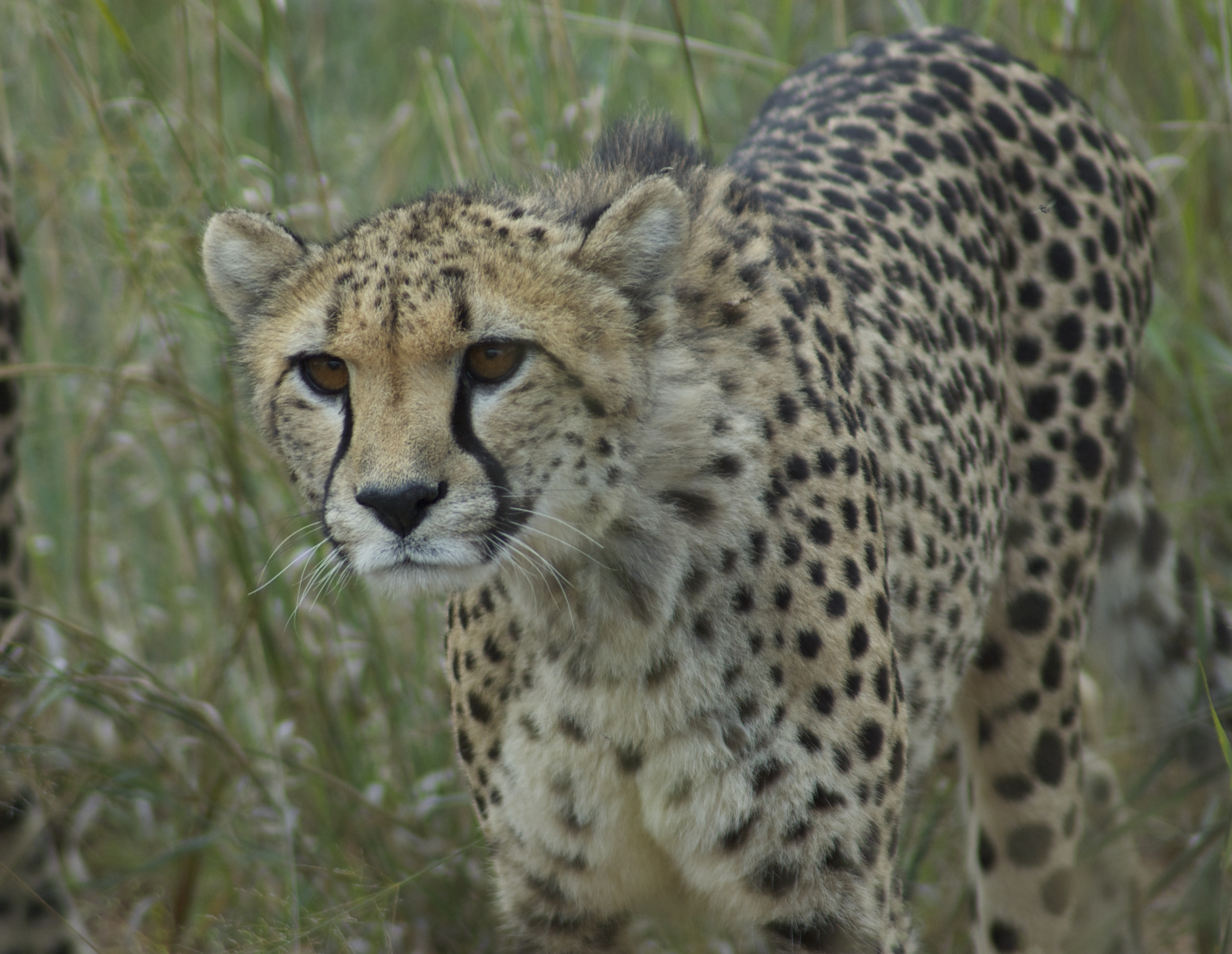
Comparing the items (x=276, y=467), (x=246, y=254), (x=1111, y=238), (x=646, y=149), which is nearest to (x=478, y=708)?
(x=246, y=254)

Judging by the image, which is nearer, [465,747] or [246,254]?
[246,254]

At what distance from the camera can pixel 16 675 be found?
2482 mm

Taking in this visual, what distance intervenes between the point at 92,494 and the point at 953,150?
265 cm

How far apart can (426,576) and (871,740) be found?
762mm

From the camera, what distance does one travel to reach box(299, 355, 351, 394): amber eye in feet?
6.55

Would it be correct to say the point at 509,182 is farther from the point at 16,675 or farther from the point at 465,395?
the point at 16,675

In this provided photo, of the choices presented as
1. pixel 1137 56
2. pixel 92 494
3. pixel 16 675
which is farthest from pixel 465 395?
pixel 1137 56

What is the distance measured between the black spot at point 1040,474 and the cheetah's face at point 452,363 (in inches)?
49.4

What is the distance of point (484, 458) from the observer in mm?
1915

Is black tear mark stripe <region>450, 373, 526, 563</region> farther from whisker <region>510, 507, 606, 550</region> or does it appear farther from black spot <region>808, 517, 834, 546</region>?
black spot <region>808, 517, 834, 546</region>


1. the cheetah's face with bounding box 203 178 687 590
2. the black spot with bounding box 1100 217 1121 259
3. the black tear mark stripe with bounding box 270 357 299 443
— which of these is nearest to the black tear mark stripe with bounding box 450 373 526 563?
the cheetah's face with bounding box 203 178 687 590

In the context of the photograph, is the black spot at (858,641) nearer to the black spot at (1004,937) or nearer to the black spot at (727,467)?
the black spot at (727,467)

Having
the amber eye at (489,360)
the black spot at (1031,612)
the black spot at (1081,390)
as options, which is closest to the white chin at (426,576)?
the amber eye at (489,360)

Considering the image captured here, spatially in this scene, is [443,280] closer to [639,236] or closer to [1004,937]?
[639,236]
